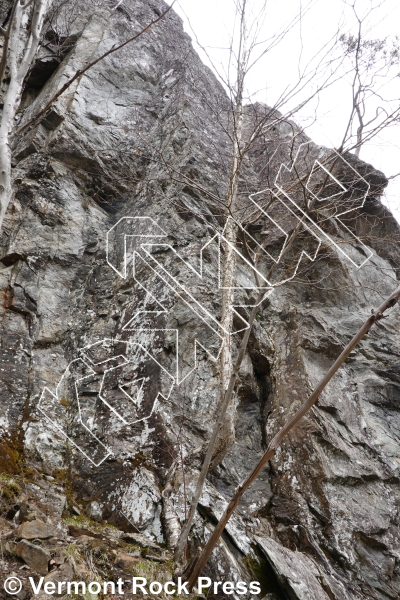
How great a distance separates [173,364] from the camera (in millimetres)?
5617

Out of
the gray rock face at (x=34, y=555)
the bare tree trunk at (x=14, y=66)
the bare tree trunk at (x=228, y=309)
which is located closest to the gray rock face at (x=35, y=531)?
the gray rock face at (x=34, y=555)

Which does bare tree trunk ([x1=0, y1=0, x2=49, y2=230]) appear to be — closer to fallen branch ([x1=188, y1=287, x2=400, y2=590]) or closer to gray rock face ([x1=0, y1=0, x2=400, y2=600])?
gray rock face ([x1=0, y1=0, x2=400, y2=600])

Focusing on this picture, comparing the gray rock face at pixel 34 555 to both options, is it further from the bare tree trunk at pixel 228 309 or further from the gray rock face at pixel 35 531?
the bare tree trunk at pixel 228 309

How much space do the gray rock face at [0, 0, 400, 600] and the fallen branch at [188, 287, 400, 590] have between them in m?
0.57

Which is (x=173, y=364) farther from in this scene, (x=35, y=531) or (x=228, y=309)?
(x=35, y=531)

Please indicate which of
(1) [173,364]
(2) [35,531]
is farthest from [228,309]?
(2) [35,531]

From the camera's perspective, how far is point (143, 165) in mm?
8336

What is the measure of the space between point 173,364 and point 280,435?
2.61 metres

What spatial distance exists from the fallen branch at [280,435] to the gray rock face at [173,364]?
57 cm

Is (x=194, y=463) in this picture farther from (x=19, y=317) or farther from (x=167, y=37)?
(x=167, y=37)

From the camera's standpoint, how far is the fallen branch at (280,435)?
2.98 metres

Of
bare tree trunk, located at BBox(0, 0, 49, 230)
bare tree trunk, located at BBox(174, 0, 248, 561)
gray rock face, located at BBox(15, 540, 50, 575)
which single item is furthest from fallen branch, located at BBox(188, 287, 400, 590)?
bare tree trunk, located at BBox(0, 0, 49, 230)

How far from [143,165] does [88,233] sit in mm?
2100

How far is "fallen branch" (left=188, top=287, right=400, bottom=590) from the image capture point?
9.77 ft
